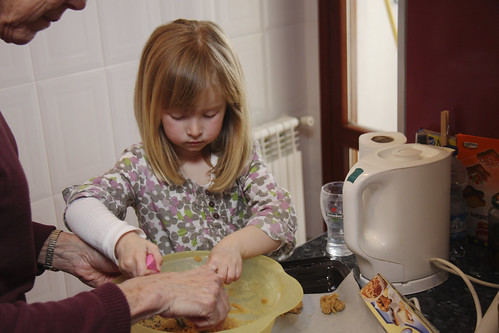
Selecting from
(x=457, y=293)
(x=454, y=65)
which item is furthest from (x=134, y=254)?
(x=454, y=65)

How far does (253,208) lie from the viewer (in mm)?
1318

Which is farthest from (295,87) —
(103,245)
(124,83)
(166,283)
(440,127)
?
(166,283)

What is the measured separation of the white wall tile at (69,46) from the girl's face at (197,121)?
602 mm

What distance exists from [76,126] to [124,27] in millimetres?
344

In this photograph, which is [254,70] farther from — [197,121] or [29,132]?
[197,121]

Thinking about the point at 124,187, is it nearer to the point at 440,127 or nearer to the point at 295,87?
the point at 440,127

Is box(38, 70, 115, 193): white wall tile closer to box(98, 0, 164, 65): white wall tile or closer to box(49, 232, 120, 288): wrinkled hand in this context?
box(98, 0, 164, 65): white wall tile

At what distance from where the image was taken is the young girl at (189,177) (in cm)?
112

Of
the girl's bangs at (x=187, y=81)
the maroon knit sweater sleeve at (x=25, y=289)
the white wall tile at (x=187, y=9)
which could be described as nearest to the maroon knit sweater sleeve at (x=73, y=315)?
the maroon knit sweater sleeve at (x=25, y=289)

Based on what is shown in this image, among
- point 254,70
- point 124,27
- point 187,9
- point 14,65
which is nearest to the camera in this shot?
point 14,65

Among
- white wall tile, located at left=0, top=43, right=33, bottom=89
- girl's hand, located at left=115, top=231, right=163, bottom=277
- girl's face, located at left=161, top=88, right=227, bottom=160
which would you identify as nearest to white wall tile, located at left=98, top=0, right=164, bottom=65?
white wall tile, located at left=0, top=43, right=33, bottom=89

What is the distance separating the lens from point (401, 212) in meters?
1.18

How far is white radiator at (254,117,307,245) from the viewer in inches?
92.2

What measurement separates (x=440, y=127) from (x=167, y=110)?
0.72 m
